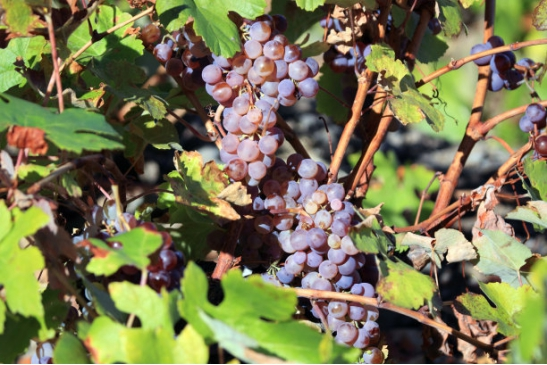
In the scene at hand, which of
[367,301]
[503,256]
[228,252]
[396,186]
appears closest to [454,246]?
[503,256]

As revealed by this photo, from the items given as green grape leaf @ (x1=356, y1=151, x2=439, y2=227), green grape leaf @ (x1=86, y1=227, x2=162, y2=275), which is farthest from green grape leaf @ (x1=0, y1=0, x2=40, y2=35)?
green grape leaf @ (x1=356, y1=151, x2=439, y2=227)

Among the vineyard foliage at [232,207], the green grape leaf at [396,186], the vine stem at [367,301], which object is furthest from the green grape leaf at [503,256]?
the green grape leaf at [396,186]

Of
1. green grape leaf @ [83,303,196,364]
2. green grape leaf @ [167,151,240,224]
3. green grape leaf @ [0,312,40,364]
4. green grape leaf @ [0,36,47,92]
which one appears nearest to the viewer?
green grape leaf @ [83,303,196,364]

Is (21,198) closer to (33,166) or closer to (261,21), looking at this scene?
(33,166)

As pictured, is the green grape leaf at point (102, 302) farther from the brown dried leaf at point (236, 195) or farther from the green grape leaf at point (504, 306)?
the green grape leaf at point (504, 306)

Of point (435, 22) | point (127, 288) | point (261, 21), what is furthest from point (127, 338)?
point (435, 22)

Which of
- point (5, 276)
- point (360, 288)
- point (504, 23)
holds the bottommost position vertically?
point (504, 23)

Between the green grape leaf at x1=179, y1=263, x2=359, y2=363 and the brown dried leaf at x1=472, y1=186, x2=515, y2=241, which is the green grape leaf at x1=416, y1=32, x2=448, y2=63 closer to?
the brown dried leaf at x1=472, y1=186, x2=515, y2=241
